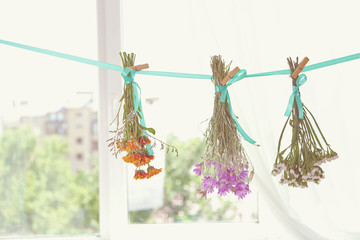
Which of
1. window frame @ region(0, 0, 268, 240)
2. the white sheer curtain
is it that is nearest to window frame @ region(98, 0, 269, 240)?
window frame @ region(0, 0, 268, 240)

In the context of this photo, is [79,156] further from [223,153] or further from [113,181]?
[223,153]

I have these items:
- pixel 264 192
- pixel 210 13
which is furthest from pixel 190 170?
pixel 210 13

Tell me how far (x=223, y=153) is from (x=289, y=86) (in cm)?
50

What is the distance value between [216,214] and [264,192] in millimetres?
305

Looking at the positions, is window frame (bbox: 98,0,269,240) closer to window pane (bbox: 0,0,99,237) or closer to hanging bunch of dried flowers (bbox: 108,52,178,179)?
window pane (bbox: 0,0,99,237)

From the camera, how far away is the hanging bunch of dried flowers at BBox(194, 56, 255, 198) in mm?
1227

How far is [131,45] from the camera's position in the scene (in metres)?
1.68

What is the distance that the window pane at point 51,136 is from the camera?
1.76m

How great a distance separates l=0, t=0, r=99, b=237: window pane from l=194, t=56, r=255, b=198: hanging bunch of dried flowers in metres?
0.68

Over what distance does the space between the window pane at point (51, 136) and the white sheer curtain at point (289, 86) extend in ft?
1.79

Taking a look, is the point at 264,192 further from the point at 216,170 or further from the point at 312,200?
the point at 216,170

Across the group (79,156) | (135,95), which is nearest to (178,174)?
(79,156)

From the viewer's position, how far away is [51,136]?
5.82 feet

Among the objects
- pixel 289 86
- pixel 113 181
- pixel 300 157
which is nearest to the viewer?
pixel 300 157
